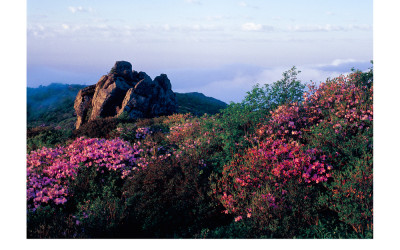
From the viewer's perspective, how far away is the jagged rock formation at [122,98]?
1870cm

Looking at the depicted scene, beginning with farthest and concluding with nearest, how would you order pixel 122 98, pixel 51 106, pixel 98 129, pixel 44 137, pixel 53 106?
1. pixel 53 106
2. pixel 51 106
3. pixel 122 98
4. pixel 98 129
5. pixel 44 137

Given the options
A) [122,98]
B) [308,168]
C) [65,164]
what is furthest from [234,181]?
[122,98]

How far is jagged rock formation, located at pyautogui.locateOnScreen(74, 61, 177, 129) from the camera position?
736 inches

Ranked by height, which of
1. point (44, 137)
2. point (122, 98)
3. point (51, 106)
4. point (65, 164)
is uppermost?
point (122, 98)

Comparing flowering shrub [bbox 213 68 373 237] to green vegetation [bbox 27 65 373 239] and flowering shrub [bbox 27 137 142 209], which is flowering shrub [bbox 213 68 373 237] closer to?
green vegetation [bbox 27 65 373 239]

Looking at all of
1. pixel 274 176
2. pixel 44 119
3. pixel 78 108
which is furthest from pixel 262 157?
pixel 44 119

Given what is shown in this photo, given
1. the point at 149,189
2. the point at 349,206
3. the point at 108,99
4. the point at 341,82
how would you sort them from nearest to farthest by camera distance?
the point at 349,206
the point at 149,189
the point at 341,82
the point at 108,99

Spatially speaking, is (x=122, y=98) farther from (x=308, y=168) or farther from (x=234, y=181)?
(x=308, y=168)

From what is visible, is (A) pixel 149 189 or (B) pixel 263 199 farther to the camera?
(A) pixel 149 189

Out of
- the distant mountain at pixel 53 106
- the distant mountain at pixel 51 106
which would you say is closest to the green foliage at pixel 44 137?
the distant mountain at pixel 53 106

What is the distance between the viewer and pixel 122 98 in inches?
768

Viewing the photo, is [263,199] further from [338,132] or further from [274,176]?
[338,132]
